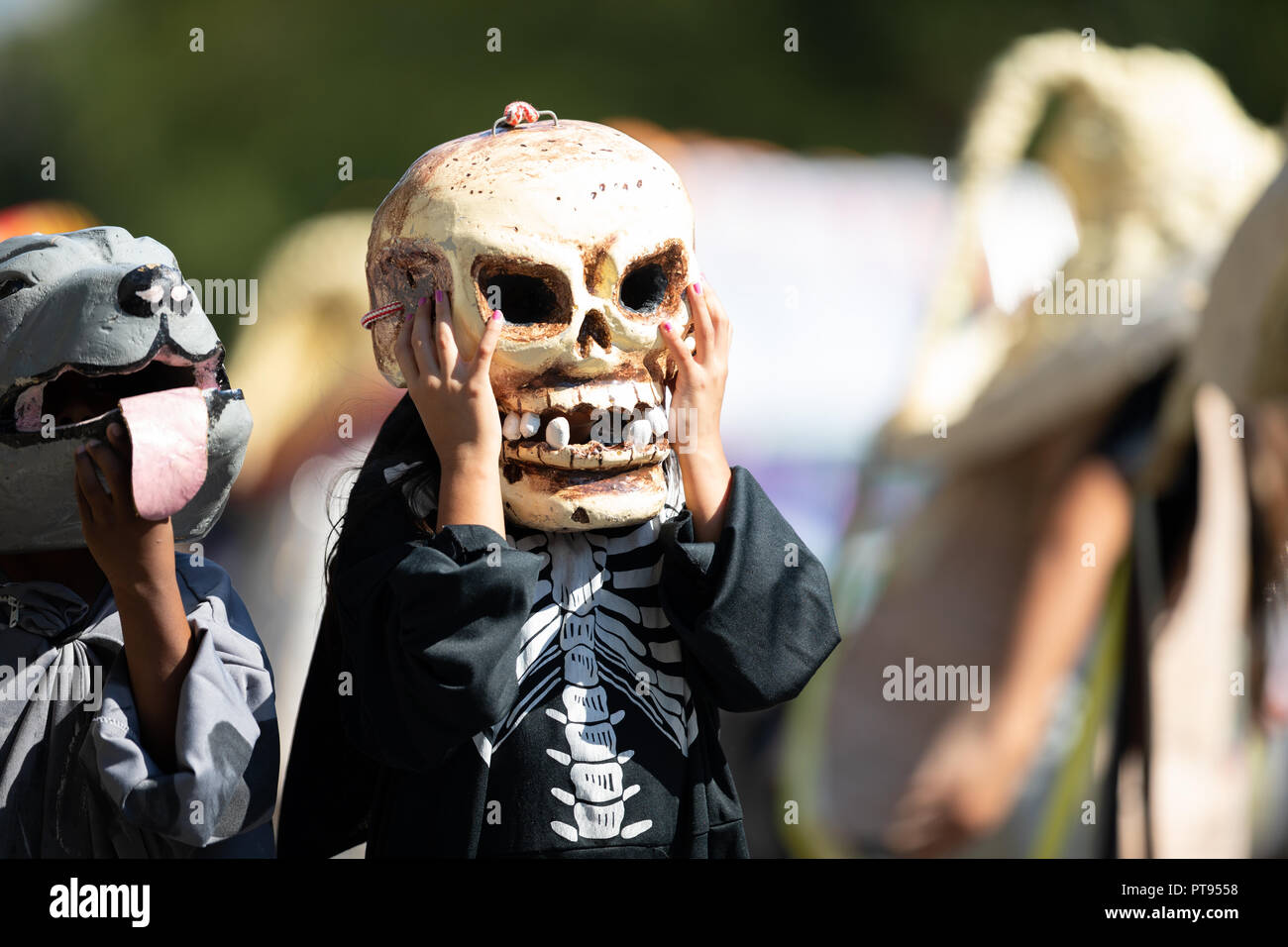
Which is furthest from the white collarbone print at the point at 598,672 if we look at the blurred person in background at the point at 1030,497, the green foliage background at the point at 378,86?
the blurred person in background at the point at 1030,497

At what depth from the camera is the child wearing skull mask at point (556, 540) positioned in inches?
53.2

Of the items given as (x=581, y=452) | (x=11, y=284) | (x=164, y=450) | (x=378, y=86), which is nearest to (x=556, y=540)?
(x=581, y=452)

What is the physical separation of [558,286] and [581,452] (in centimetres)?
17

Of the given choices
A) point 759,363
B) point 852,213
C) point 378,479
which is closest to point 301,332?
point 759,363

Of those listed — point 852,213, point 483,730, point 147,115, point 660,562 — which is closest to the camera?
point 483,730

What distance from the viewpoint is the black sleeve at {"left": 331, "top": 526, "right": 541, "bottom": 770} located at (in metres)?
1.27

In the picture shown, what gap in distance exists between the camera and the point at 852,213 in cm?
300

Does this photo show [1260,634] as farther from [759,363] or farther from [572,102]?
[572,102]

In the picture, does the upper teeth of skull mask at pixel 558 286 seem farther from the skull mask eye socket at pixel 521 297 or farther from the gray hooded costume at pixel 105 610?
the gray hooded costume at pixel 105 610

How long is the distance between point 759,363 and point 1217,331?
0.92 m

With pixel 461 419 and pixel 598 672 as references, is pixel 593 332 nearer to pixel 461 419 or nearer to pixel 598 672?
pixel 461 419

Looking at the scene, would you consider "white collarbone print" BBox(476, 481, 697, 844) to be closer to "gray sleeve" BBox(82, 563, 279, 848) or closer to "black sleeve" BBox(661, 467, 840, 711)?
"black sleeve" BBox(661, 467, 840, 711)

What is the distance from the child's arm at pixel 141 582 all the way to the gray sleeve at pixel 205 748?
0.06 feet

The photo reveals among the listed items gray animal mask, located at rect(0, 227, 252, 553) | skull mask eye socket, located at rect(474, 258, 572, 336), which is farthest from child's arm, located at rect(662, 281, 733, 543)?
gray animal mask, located at rect(0, 227, 252, 553)
